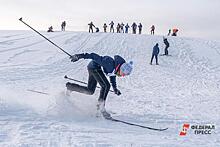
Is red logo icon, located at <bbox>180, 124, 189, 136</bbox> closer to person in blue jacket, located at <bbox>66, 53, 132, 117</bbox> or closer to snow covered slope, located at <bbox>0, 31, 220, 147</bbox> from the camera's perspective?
snow covered slope, located at <bbox>0, 31, 220, 147</bbox>

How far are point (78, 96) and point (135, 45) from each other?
18.4 m

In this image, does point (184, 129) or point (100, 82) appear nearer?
point (184, 129)

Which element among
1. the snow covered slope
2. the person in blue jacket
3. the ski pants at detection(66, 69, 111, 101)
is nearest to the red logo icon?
the snow covered slope

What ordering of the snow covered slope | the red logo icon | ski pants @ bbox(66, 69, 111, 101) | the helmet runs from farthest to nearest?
ski pants @ bbox(66, 69, 111, 101), the helmet, the red logo icon, the snow covered slope

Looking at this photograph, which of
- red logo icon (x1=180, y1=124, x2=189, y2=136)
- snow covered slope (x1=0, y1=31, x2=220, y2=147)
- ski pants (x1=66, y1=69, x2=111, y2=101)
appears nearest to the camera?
snow covered slope (x1=0, y1=31, x2=220, y2=147)

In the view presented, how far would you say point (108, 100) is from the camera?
10.4 metres

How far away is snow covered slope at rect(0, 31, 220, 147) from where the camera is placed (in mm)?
5953

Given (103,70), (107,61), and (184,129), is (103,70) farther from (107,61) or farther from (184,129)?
(184,129)

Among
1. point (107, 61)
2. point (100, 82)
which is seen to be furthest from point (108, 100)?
point (107, 61)

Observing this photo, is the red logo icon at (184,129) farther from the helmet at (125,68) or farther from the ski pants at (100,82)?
the ski pants at (100,82)

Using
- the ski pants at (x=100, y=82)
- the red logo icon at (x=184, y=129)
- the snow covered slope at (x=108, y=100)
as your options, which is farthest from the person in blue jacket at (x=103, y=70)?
the red logo icon at (x=184, y=129)

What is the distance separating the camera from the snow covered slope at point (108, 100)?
5953 mm

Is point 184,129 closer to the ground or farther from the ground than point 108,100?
closer to the ground

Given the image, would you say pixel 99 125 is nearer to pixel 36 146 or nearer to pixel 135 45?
pixel 36 146
